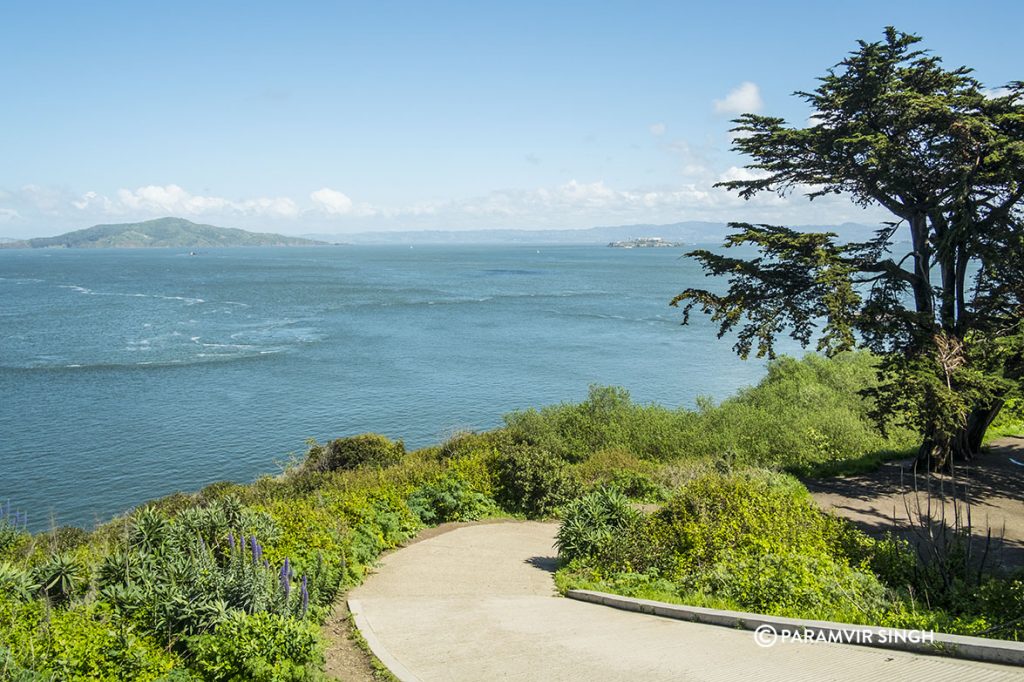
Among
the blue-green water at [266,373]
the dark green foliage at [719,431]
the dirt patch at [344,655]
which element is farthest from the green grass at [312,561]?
the blue-green water at [266,373]

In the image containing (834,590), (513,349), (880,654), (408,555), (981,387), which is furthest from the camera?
(513,349)

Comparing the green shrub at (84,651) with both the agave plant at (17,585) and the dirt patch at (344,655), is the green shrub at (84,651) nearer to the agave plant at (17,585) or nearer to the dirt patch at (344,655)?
the agave plant at (17,585)

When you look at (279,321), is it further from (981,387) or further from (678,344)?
(981,387)

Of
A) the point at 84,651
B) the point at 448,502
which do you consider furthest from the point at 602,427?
the point at 84,651

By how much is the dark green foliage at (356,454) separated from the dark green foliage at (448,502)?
918 centimetres

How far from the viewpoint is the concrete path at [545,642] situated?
624 cm

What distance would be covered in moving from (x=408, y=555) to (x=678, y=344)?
50731mm

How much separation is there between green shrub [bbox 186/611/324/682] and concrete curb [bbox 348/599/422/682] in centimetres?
73

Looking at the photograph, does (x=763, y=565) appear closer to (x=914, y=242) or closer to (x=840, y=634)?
(x=840, y=634)

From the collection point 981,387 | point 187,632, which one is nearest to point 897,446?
point 981,387

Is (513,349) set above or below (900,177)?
below

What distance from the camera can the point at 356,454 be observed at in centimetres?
2583

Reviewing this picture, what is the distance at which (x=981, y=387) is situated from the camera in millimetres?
14594

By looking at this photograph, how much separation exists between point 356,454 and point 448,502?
11.6 metres
